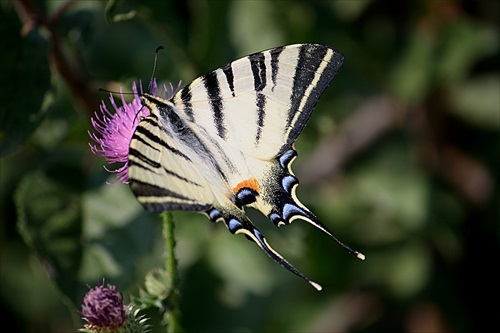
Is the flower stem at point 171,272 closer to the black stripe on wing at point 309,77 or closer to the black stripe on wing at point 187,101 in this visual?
the black stripe on wing at point 187,101

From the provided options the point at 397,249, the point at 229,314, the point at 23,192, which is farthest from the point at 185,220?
the point at 397,249

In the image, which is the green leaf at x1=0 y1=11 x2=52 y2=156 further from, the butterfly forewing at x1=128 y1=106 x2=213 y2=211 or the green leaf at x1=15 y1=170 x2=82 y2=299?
the butterfly forewing at x1=128 y1=106 x2=213 y2=211

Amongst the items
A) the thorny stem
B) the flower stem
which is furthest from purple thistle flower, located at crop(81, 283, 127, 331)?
the thorny stem

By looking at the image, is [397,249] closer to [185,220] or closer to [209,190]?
[185,220]

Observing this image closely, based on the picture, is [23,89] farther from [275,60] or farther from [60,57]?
[275,60]

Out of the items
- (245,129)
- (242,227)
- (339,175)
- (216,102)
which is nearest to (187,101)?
(216,102)

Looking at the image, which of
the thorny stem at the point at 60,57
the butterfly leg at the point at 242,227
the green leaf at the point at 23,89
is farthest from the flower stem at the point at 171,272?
the thorny stem at the point at 60,57
